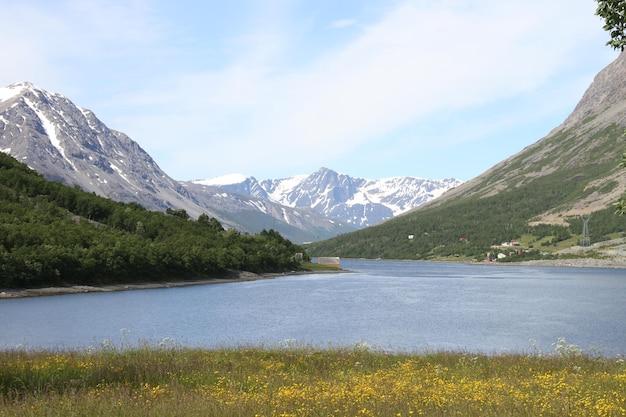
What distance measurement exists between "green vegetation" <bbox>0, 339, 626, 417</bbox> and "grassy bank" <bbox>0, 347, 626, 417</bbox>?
5cm

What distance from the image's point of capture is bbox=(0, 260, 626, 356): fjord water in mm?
66000

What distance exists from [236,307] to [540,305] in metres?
60.7

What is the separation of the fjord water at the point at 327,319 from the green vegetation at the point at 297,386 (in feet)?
34.4

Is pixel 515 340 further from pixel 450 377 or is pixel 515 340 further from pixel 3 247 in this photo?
pixel 3 247

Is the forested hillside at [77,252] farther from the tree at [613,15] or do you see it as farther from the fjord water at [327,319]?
the tree at [613,15]

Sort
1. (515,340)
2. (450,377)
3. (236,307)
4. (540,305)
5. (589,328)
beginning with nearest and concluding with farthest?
Answer: (450,377)
(515,340)
(589,328)
(236,307)
(540,305)

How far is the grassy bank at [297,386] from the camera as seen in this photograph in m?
14.9

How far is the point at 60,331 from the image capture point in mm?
74188

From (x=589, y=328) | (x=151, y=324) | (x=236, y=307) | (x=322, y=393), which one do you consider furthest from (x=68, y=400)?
(x=236, y=307)

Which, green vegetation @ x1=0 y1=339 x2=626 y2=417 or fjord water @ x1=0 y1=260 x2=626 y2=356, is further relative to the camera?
fjord water @ x1=0 y1=260 x2=626 y2=356

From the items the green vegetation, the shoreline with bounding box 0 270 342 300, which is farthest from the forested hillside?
the green vegetation

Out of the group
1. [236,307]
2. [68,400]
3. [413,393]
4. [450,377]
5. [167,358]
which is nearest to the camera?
[68,400]

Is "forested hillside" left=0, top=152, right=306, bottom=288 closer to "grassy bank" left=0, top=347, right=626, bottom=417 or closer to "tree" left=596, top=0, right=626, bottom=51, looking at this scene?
"grassy bank" left=0, top=347, right=626, bottom=417

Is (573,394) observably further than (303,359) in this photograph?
No
